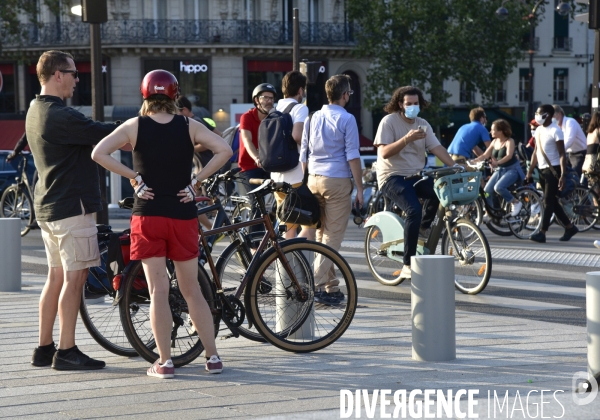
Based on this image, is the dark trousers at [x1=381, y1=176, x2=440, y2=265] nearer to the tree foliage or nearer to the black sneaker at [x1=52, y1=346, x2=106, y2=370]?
the black sneaker at [x1=52, y1=346, x2=106, y2=370]

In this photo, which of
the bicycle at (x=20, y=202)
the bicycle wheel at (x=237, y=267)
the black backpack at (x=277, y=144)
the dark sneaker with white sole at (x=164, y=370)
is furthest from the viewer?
the bicycle at (x=20, y=202)

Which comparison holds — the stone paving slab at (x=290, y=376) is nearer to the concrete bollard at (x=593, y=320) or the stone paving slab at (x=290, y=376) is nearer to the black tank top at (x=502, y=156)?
the concrete bollard at (x=593, y=320)

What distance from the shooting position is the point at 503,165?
52.9 feet

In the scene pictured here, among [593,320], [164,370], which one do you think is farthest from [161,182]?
[593,320]

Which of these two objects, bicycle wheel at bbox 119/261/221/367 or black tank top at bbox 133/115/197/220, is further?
bicycle wheel at bbox 119/261/221/367

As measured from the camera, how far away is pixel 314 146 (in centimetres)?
887

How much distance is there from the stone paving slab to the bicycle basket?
1917 mm

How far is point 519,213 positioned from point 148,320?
10.4 m

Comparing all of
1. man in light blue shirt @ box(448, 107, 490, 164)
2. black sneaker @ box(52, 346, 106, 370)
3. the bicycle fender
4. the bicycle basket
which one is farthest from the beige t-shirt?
man in light blue shirt @ box(448, 107, 490, 164)

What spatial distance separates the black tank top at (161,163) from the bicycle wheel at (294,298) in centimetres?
95

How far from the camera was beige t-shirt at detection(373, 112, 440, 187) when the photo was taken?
9375mm

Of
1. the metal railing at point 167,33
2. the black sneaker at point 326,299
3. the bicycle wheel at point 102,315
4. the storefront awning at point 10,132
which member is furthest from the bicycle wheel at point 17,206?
the storefront awning at point 10,132

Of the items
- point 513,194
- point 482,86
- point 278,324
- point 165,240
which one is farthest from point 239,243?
point 482,86

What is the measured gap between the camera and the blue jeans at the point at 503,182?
15906mm
